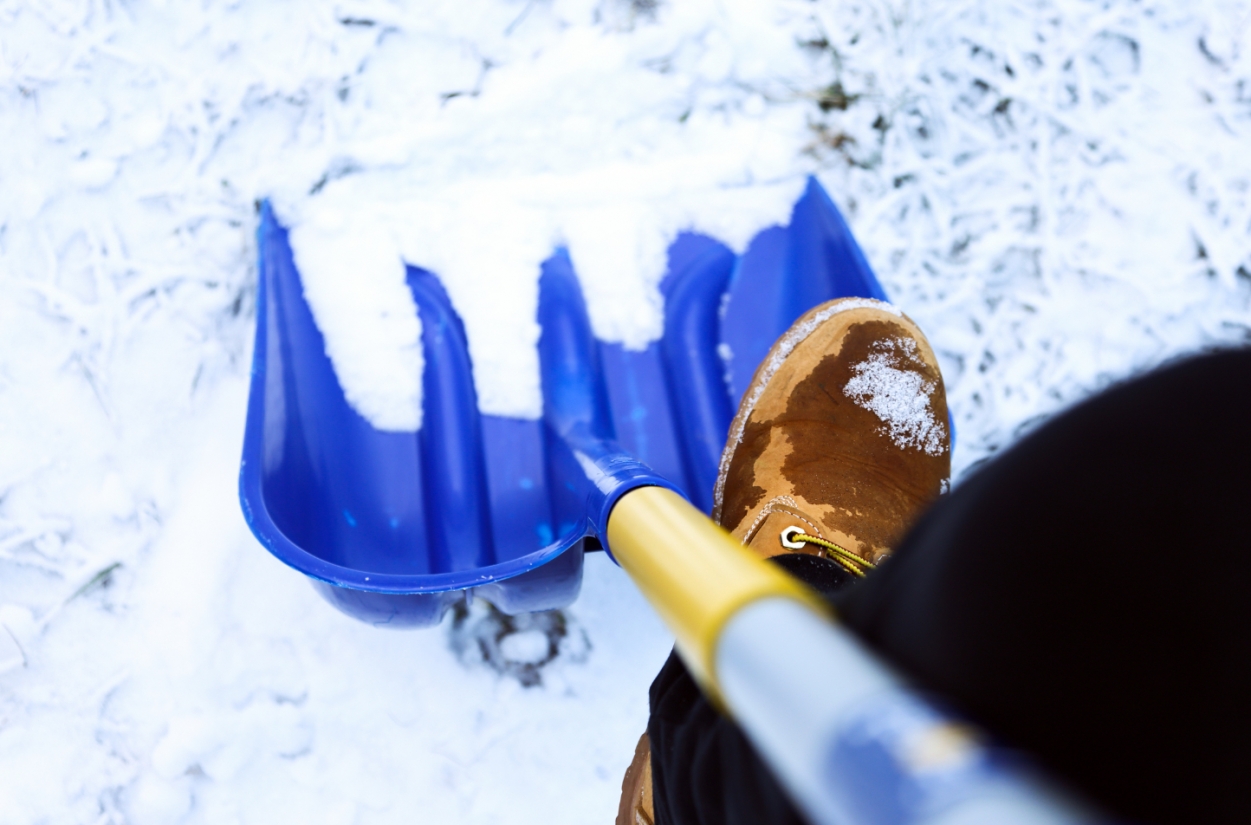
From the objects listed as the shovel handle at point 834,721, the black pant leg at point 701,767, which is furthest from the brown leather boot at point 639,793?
the shovel handle at point 834,721

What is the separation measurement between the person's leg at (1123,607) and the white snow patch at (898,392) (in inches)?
22.4

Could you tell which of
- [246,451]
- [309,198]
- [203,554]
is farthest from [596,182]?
[203,554]

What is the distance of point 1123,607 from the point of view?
0.92 feet

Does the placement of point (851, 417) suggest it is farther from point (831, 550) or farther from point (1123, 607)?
point (1123, 607)

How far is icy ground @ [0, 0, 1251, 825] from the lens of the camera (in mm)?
940

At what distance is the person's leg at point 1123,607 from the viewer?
0.28 meters

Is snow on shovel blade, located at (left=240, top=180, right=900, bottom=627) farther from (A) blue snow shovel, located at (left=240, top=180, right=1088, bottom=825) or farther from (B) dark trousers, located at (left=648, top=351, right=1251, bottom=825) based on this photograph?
(B) dark trousers, located at (left=648, top=351, right=1251, bottom=825)

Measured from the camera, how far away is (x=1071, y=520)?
11.4 inches

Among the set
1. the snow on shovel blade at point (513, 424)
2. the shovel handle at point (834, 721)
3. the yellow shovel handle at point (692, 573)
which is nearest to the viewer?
the shovel handle at point (834, 721)

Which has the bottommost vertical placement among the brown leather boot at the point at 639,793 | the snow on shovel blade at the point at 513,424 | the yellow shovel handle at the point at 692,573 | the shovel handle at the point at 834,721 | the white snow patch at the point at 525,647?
the white snow patch at the point at 525,647

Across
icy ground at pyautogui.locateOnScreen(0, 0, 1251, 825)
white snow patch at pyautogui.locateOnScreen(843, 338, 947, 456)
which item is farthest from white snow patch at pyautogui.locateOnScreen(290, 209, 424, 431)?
white snow patch at pyautogui.locateOnScreen(843, 338, 947, 456)

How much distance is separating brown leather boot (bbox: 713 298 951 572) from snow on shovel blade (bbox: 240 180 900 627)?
10 cm

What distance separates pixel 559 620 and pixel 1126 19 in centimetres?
122

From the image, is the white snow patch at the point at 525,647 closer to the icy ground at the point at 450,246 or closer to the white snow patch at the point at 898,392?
the icy ground at the point at 450,246
